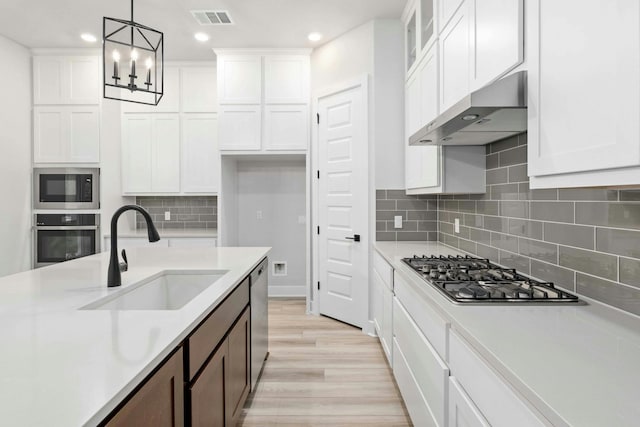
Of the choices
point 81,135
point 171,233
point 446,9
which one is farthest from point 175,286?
point 81,135

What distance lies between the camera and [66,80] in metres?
4.24

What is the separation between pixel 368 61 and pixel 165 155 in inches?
102

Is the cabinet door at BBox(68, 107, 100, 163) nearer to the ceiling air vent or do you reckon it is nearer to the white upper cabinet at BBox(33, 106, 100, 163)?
the white upper cabinet at BBox(33, 106, 100, 163)

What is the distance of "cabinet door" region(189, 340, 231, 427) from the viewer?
129cm

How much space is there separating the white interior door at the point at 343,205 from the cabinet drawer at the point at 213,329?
1.73 m

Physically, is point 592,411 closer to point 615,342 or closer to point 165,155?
point 615,342

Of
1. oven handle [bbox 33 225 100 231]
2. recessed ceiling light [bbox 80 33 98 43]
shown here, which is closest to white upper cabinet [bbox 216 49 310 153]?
recessed ceiling light [bbox 80 33 98 43]

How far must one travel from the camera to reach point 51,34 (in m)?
3.85

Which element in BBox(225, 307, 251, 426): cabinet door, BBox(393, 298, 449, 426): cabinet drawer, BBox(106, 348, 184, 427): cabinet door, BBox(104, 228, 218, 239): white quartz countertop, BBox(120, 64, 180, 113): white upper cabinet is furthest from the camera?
BBox(120, 64, 180, 113): white upper cabinet

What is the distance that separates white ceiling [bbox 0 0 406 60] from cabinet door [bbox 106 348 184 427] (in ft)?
10.1

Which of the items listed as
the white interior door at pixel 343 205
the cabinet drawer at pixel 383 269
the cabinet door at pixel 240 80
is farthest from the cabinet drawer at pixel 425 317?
the cabinet door at pixel 240 80

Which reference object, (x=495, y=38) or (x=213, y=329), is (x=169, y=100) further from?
(x=495, y=38)

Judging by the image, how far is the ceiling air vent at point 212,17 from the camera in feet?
10.9

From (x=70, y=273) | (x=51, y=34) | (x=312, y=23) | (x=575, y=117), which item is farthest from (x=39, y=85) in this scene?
(x=575, y=117)
